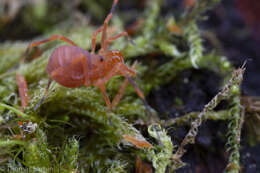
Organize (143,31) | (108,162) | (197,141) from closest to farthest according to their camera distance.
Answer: (108,162), (197,141), (143,31)

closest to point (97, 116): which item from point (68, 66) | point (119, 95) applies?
point (119, 95)

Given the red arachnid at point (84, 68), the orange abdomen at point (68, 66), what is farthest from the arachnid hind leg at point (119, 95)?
the orange abdomen at point (68, 66)

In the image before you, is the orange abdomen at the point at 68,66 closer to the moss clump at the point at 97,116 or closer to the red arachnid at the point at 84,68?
Result: the red arachnid at the point at 84,68

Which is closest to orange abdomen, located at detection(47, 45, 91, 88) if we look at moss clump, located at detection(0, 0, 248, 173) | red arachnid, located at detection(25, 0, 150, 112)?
red arachnid, located at detection(25, 0, 150, 112)

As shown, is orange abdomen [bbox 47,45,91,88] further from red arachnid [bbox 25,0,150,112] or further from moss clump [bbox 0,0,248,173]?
moss clump [bbox 0,0,248,173]

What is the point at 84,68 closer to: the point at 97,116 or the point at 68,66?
the point at 68,66

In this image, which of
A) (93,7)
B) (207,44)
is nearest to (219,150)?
(207,44)

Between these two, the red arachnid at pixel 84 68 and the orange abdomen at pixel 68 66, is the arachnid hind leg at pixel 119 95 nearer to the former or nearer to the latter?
the red arachnid at pixel 84 68

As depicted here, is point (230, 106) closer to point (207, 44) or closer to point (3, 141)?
point (207, 44)

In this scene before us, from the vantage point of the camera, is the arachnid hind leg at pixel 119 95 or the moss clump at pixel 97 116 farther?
the arachnid hind leg at pixel 119 95
